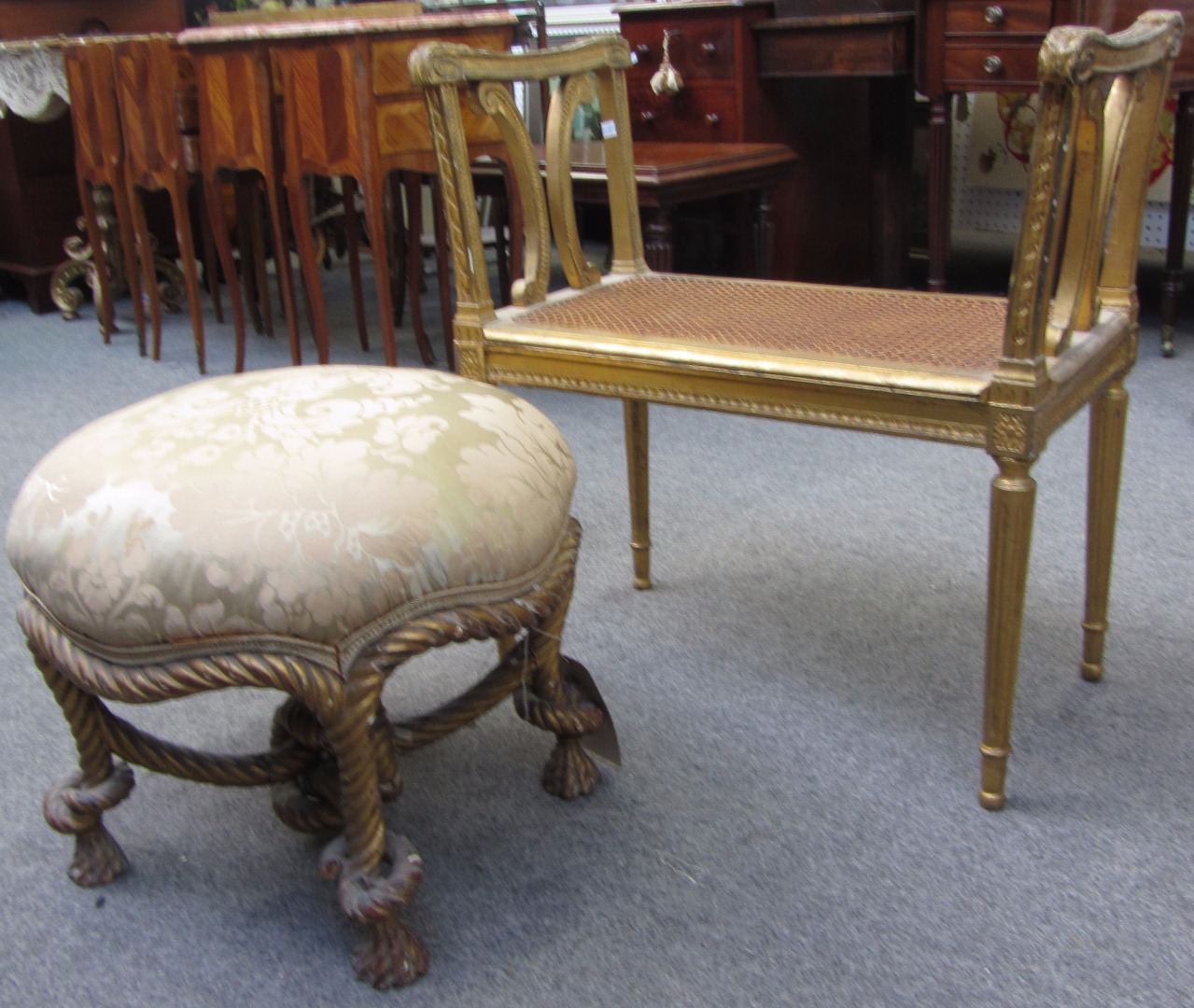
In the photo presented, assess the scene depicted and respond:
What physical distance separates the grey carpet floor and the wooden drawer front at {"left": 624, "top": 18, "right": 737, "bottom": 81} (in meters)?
1.57

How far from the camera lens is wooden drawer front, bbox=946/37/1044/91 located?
2.60m

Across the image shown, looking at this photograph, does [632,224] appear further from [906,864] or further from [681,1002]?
[681,1002]

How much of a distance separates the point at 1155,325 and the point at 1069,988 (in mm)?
2468

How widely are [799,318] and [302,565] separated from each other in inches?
27.9

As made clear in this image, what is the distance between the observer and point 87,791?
4.05ft

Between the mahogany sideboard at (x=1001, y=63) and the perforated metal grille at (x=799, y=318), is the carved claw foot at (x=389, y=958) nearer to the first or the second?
the perforated metal grille at (x=799, y=318)

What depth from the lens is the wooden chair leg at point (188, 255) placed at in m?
3.08

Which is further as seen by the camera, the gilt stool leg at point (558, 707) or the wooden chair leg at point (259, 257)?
the wooden chair leg at point (259, 257)

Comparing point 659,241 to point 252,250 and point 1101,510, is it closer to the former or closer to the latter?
point 1101,510

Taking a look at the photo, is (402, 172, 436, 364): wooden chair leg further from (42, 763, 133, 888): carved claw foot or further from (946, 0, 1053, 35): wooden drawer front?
(42, 763, 133, 888): carved claw foot

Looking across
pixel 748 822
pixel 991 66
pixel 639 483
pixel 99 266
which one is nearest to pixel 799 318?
pixel 639 483

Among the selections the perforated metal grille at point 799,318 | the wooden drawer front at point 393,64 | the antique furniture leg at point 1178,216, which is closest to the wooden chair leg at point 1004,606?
the perforated metal grille at point 799,318

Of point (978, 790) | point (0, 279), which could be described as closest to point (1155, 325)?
point (978, 790)

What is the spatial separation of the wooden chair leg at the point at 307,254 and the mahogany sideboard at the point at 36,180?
1.72 m
